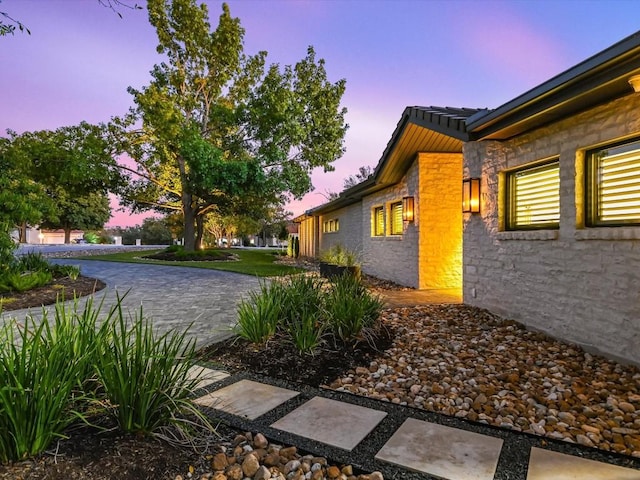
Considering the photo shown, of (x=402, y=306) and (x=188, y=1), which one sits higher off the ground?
(x=188, y=1)

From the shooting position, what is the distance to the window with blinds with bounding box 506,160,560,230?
4754 millimetres

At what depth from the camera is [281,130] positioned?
16.8 metres

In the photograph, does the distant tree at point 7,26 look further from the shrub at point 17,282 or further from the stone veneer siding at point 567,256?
the shrub at point 17,282

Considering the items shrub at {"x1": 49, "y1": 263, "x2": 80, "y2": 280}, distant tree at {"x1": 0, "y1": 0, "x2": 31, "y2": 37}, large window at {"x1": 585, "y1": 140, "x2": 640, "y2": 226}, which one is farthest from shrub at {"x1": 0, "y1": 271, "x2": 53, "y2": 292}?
large window at {"x1": 585, "y1": 140, "x2": 640, "y2": 226}

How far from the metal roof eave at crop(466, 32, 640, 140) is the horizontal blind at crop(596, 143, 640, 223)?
0.62 m

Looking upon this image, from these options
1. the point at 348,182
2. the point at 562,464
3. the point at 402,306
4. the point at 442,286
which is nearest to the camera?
the point at 562,464

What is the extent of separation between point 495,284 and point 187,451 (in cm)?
488

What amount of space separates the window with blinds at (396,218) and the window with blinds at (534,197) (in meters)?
4.15

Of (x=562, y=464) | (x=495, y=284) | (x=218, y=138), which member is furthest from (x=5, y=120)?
(x=562, y=464)

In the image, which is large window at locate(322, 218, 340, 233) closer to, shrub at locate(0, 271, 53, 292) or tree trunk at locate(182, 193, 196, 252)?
tree trunk at locate(182, 193, 196, 252)

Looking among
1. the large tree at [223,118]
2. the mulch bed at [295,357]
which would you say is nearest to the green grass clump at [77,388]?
the mulch bed at [295,357]

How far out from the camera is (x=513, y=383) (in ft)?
10.8

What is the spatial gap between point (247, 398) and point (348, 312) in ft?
5.66

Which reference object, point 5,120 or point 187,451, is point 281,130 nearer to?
point 5,120
